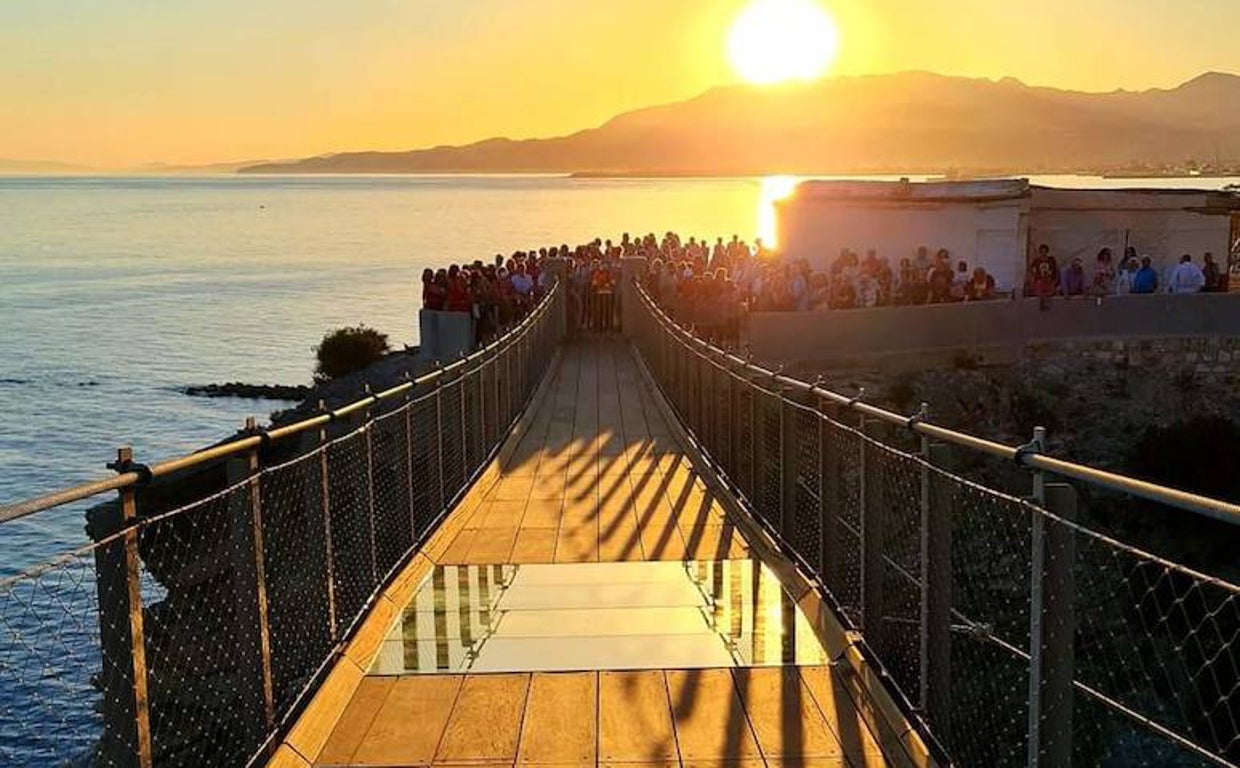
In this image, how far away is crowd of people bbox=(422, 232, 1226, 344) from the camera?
25.1 m

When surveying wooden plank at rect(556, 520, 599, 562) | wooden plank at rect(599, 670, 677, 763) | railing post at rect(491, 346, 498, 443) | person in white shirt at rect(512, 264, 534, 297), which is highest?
person in white shirt at rect(512, 264, 534, 297)

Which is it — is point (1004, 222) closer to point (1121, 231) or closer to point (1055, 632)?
point (1121, 231)

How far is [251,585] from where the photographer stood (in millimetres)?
5328

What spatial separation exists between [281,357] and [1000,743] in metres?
54.8

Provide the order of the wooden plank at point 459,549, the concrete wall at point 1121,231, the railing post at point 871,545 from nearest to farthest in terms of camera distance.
Result: the railing post at point 871,545 → the wooden plank at point 459,549 → the concrete wall at point 1121,231

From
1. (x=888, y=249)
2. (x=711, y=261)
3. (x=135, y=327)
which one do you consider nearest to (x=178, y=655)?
(x=711, y=261)

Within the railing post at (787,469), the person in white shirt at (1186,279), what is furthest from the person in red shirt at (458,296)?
the railing post at (787,469)

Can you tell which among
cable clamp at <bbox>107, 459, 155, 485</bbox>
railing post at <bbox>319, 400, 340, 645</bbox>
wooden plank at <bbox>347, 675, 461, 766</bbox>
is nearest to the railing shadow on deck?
wooden plank at <bbox>347, 675, 461, 766</bbox>

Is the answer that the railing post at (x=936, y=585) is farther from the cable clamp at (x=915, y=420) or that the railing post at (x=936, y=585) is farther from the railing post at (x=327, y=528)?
the railing post at (x=327, y=528)

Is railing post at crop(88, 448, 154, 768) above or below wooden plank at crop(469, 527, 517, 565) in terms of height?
above

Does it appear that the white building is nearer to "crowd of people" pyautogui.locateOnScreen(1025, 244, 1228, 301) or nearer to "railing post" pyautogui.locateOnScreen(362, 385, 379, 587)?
"crowd of people" pyautogui.locateOnScreen(1025, 244, 1228, 301)

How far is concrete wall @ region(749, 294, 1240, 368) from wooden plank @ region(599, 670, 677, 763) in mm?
18755

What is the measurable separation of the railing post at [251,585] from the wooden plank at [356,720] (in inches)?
11.2

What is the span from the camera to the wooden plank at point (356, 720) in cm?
561
